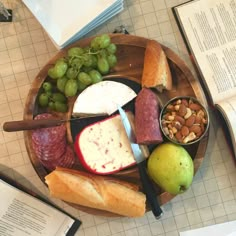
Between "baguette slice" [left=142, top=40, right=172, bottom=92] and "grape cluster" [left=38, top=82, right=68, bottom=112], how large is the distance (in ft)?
0.57

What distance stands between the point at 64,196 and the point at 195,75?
1.26 ft

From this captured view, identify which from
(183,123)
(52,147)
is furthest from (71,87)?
(183,123)

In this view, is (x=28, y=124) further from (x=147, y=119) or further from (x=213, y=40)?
(x=213, y=40)

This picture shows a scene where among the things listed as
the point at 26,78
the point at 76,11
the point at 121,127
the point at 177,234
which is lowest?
the point at 177,234

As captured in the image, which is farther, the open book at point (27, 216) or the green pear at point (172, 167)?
the open book at point (27, 216)

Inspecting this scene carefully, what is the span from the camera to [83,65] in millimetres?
837

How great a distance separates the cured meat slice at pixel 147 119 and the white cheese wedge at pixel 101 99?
0.04 metres

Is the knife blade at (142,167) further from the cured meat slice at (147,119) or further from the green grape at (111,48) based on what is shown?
the green grape at (111,48)

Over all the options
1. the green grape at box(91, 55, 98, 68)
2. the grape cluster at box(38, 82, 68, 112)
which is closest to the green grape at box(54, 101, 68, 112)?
the grape cluster at box(38, 82, 68, 112)

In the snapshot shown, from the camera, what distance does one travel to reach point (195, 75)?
0.91 metres

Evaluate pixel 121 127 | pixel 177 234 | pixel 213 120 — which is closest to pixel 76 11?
pixel 121 127

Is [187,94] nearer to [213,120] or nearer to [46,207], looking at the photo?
[213,120]

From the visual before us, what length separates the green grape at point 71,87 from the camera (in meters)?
0.83

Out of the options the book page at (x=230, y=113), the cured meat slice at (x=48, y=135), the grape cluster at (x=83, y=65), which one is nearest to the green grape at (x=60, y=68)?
the grape cluster at (x=83, y=65)
